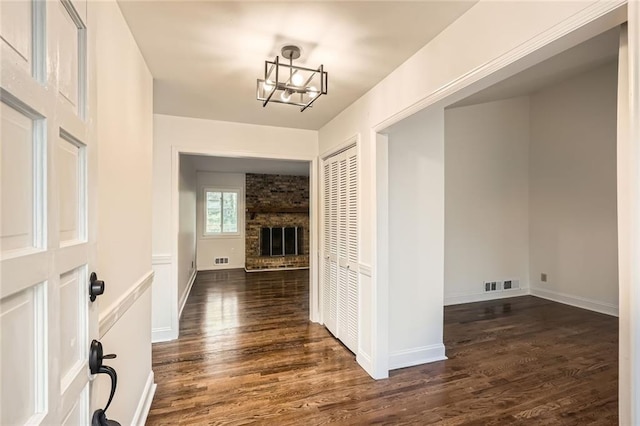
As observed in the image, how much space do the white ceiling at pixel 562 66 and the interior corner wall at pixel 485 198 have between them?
0.57 metres

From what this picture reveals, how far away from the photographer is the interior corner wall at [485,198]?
190 inches

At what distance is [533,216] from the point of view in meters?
5.26

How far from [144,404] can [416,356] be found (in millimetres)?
2230

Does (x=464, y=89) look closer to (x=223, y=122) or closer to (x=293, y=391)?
(x=293, y=391)

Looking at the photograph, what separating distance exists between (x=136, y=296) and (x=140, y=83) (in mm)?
1403

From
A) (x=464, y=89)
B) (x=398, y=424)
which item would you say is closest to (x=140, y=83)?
(x=464, y=89)

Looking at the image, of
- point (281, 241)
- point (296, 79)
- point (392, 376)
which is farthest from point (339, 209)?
point (281, 241)

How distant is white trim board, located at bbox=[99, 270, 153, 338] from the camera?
134 cm

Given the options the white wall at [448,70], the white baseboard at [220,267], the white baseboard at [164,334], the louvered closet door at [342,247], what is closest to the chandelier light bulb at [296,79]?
the white wall at [448,70]

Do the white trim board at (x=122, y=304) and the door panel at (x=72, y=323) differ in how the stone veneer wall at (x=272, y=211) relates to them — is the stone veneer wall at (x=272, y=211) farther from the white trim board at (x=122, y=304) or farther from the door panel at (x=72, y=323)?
the door panel at (x=72, y=323)

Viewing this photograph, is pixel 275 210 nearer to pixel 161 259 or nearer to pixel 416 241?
pixel 161 259

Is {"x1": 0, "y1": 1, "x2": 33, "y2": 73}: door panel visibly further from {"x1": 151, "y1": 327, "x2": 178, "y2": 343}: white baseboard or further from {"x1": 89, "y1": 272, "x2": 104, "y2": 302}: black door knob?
{"x1": 151, "y1": 327, "x2": 178, "y2": 343}: white baseboard

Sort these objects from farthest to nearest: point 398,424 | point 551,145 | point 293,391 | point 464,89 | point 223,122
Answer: point 551,145
point 223,122
point 293,391
point 398,424
point 464,89

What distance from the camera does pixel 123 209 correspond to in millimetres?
1645
